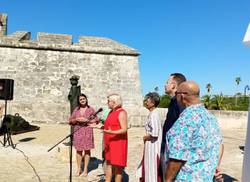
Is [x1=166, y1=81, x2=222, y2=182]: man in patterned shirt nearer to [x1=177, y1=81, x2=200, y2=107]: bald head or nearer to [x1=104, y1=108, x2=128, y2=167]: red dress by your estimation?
[x1=177, y1=81, x2=200, y2=107]: bald head

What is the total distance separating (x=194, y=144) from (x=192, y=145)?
2 cm

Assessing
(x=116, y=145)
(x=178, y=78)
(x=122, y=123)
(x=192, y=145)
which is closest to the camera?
(x=192, y=145)

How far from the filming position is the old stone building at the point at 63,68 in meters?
17.0

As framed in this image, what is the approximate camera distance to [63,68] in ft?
57.3

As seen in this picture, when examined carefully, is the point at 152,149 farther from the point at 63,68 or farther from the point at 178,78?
the point at 63,68

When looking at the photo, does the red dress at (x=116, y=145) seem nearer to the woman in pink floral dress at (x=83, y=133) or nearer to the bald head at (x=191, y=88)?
the woman in pink floral dress at (x=83, y=133)

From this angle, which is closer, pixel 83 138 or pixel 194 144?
pixel 194 144

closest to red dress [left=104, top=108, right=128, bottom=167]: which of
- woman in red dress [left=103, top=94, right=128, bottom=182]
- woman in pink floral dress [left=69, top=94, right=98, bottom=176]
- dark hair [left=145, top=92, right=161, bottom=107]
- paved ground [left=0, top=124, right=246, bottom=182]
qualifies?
woman in red dress [left=103, top=94, right=128, bottom=182]

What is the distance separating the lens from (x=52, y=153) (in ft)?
28.1

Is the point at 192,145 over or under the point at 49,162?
over

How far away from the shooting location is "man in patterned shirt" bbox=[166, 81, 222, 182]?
2.60m

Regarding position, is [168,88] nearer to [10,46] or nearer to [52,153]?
[52,153]

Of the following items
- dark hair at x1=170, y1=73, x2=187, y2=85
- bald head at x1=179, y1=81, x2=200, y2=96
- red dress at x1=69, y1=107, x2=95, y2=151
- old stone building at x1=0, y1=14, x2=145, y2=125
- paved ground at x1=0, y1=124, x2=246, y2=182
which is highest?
old stone building at x1=0, y1=14, x2=145, y2=125

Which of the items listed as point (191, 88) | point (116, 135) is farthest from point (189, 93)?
point (116, 135)
